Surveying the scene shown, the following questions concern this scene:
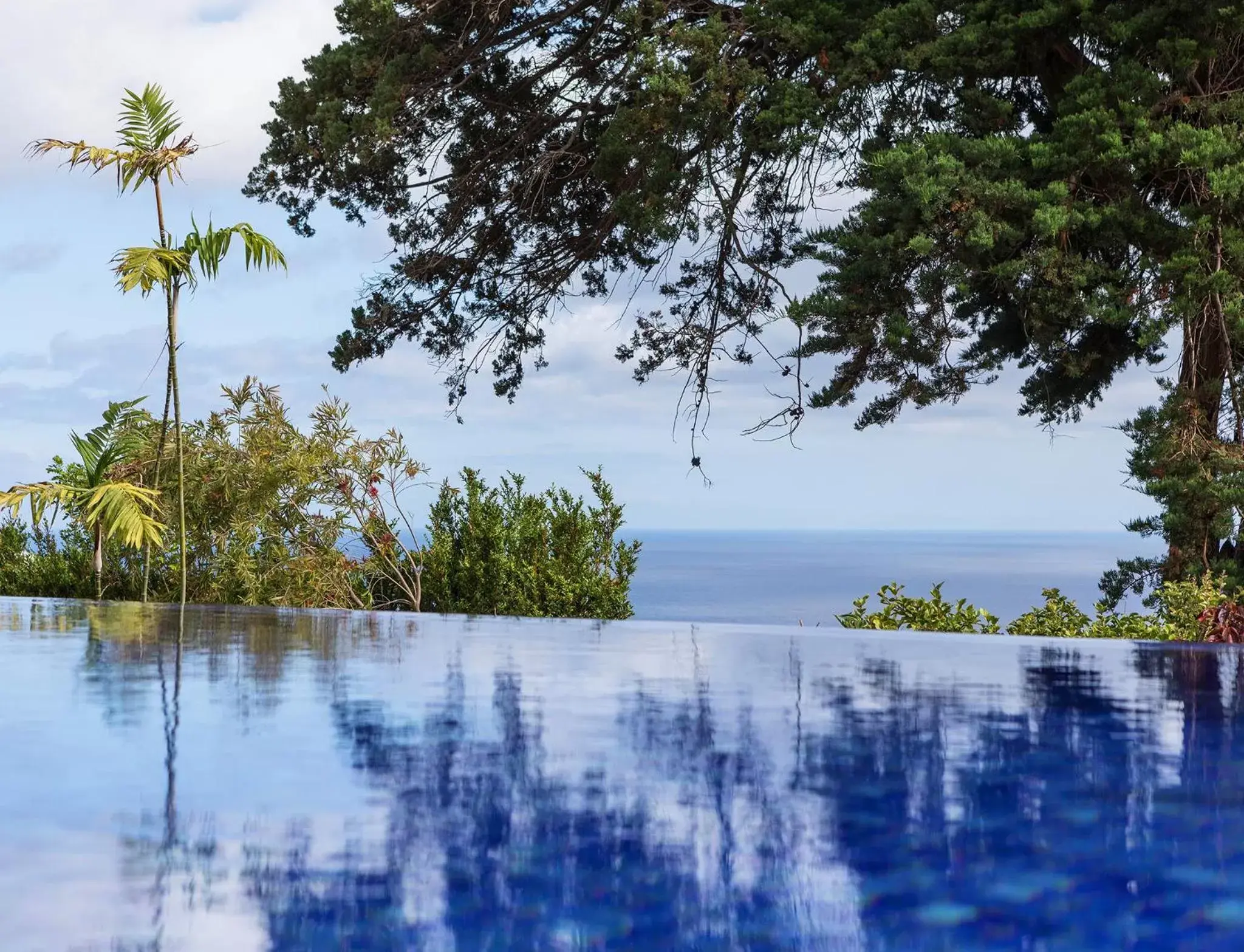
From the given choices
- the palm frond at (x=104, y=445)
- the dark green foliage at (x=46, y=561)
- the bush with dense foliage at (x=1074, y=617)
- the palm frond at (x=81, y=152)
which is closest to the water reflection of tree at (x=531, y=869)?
the bush with dense foliage at (x=1074, y=617)

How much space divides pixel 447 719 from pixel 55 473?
8.92 m

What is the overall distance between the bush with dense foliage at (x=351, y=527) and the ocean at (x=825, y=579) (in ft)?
1.90

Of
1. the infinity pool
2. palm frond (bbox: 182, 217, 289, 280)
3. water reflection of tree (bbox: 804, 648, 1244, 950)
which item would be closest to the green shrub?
the infinity pool

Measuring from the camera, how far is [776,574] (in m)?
38.8

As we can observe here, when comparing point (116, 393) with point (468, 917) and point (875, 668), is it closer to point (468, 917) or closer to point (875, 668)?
point (875, 668)

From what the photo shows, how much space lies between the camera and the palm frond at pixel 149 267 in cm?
815

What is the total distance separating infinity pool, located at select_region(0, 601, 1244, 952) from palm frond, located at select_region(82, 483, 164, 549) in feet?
11.9

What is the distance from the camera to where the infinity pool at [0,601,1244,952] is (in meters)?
1.93

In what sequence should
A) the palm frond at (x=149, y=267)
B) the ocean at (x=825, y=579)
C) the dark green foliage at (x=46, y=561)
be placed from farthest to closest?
the dark green foliage at (x=46, y=561) < the ocean at (x=825, y=579) < the palm frond at (x=149, y=267)

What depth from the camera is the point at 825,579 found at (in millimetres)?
35406

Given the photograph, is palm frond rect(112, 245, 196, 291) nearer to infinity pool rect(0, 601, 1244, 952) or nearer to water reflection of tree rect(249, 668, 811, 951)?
infinity pool rect(0, 601, 1244, 952)

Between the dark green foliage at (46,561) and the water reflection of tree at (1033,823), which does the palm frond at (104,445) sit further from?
the water reflection of tree at (1033,823)

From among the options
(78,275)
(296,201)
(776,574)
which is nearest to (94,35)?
(296,201)

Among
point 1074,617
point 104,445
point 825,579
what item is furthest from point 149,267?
point 825,579
